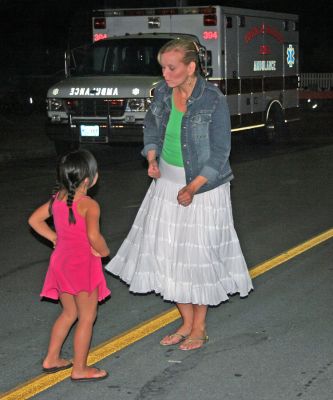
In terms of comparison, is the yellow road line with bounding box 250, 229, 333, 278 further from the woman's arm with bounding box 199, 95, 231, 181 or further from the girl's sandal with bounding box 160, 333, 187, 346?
the woman's arm with bounding box 199, 95, 231, 181

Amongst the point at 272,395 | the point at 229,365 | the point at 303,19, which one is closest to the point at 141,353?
the point at 229,365

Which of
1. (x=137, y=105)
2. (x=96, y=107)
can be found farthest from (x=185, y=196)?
(x=96, y=107)

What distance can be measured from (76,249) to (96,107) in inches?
427

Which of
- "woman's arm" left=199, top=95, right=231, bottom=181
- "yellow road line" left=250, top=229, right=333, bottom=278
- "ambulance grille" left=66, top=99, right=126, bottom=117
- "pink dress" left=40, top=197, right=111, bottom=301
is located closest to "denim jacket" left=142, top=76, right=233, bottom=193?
"woman's arm" left=199, top=95, right=231, bottom=181

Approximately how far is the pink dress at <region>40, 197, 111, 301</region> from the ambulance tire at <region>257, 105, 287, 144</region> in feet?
47.8

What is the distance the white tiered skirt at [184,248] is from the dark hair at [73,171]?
840 mm

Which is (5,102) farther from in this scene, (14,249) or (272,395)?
(272,395)

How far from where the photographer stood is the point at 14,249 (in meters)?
8.89

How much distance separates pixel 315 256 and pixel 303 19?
1872 inches

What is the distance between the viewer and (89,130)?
1568 centimetres

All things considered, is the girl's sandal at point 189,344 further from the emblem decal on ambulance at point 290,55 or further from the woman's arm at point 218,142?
the emblem decal on ambulance at point 290,55

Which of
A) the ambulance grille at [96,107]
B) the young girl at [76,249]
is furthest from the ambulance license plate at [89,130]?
the young girl at [76,249]

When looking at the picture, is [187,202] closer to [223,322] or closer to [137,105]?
[223,322]

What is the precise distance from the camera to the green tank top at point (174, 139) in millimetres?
5488
